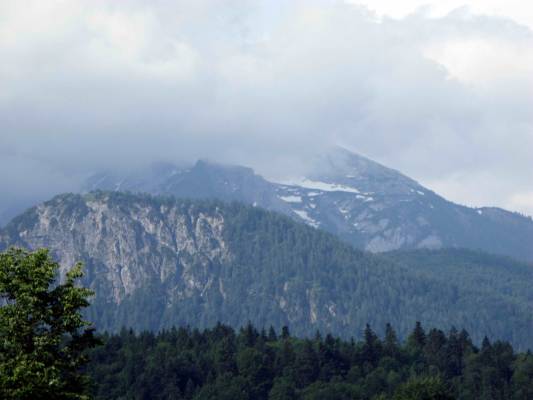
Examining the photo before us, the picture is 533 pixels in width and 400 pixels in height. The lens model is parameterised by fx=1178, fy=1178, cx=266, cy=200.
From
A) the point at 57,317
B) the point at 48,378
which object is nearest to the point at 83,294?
the point at 57,317

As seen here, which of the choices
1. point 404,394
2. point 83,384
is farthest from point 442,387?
point 83,384

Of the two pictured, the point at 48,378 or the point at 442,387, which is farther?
the point at 442,387

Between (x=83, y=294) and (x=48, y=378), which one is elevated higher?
(x=83, y=294)

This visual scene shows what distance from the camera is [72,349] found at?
206ft

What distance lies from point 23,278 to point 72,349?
496 cm

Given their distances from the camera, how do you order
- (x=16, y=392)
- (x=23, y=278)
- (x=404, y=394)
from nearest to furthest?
Answer: (x=16, y=392) < (x=23, y=278) < (x=404, y=394)

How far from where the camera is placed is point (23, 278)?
60.5 meters

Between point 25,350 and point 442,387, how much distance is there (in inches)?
4862

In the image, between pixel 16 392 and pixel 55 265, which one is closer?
pixel 16 392

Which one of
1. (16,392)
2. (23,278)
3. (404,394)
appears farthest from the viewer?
(404,394)

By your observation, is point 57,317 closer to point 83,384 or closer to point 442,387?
point 83,384

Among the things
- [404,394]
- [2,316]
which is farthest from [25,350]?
[404,394]

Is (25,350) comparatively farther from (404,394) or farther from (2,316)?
(404,394)

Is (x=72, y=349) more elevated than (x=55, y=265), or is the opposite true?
(x=55, y=265)
